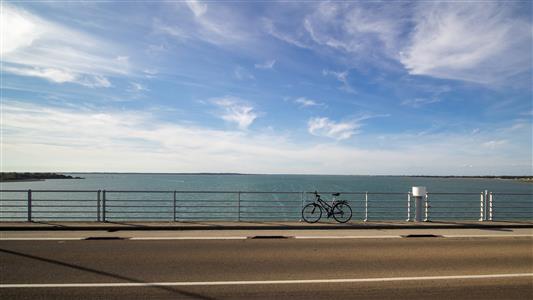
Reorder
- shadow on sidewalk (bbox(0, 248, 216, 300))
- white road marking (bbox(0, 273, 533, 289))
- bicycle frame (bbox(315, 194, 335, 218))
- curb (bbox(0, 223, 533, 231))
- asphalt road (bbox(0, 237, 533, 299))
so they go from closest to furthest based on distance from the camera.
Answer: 1. shadow on sidewalk (bbox(0, 248, 216, 300))
2. asphalt road (bbox(0, 237, 533, 299))
3. white road marking (bbox(0, 273, 533, 289))
4. curb (bbox(0, 223, 533, 231))
5. bicycle frame (bbox(315, 194, 335, 218))

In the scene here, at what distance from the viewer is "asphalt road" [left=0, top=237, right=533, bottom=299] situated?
17.3 feet

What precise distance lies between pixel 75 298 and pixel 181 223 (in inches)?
265

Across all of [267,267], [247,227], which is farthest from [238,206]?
[267,267]

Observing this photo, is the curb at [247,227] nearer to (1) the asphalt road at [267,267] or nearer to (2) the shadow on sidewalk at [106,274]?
(1) the asphalt road at [267,267]

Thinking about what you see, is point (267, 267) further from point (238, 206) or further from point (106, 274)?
point (238, 206)

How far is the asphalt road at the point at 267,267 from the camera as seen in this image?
5.27 m

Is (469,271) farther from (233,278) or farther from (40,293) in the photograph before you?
(40,293)

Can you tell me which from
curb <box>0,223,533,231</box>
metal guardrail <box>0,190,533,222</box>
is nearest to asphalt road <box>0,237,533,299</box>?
metal guardrail <box>0,190,533,222</box>

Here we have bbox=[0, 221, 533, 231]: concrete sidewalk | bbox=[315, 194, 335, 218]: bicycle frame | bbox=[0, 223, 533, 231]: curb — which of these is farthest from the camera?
bbox=[315, 194, 335, 218]: bicycle frame

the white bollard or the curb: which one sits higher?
the white bollard

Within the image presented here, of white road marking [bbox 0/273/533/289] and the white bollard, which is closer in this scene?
white road marking [bbox 0/273/533/289]

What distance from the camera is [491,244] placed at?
905 centimetres

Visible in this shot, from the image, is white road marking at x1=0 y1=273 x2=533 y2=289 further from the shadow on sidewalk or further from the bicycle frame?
the bicycle frame

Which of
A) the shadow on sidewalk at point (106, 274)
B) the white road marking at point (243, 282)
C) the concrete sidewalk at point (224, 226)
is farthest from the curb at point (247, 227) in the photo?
the white road marking at point (243, 282)
